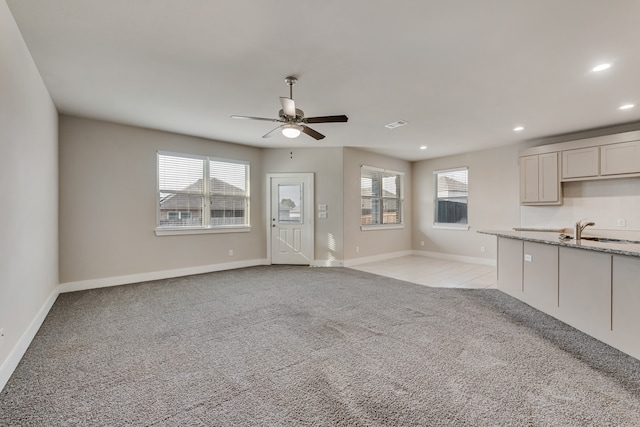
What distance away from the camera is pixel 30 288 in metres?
2.85

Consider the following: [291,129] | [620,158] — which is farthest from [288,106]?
[620,158]

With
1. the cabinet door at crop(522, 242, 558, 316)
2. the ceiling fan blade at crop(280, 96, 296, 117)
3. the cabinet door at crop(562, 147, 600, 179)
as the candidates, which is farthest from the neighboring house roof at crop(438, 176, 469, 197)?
the ceiling fan blade at crop(280, 96, 296, 117)

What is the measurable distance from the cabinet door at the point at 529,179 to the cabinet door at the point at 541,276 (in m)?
2.50

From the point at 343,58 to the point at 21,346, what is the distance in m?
3.79

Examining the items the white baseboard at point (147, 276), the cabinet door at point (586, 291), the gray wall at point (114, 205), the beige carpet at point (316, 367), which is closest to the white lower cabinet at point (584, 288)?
the cabinet door at point (586, 291)

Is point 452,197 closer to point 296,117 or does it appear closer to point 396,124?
point 396,124

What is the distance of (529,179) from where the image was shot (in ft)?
18.8

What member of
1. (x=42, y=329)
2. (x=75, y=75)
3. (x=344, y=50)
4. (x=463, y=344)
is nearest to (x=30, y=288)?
(x=42, y=329)

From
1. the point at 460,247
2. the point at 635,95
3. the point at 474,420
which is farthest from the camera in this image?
the point at 460,247

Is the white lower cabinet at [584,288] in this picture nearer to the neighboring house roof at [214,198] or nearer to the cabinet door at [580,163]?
the cabinet door at [580,163]

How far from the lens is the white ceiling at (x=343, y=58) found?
2.15m

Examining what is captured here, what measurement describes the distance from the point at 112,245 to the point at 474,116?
6.11m

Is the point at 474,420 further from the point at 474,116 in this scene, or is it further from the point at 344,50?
the point at 474,116

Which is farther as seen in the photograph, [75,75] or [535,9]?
[75,75]
